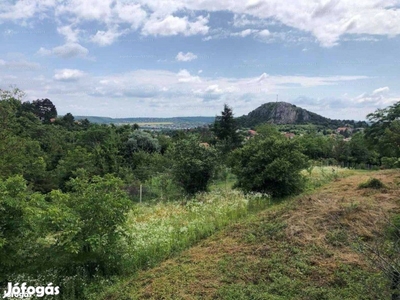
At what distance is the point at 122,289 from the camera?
5.02 meters

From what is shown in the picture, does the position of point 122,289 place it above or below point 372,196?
below

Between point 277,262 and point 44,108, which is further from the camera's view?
point 44,108

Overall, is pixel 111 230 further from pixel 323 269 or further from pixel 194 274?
pixel 323 269

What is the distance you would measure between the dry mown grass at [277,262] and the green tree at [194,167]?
4676mm

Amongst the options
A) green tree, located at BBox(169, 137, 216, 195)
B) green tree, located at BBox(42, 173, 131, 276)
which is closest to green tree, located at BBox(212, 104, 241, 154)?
green tree, located at BBox(169, 137, 216, 195)

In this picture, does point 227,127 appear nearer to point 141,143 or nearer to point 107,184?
point 141,143

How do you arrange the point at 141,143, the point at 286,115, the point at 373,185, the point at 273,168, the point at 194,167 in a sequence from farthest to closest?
the point at 286,115 < the point at 141,143 < the point at 194,167 < the point at 273,168 < the point at 373,185

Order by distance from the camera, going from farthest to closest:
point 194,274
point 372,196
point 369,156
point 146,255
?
1. point 369,156
2. point 372,196
3. point 146,255
4. point 194,274

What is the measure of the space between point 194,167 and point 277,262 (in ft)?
24.4

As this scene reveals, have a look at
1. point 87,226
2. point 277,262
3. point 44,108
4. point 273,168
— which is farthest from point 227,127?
point 44,108

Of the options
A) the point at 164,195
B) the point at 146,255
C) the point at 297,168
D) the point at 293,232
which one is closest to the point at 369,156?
the point at 297,168

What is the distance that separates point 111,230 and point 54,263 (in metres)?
1.07

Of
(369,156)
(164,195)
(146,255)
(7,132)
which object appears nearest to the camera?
(146,255)

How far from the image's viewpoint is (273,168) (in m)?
11.9
